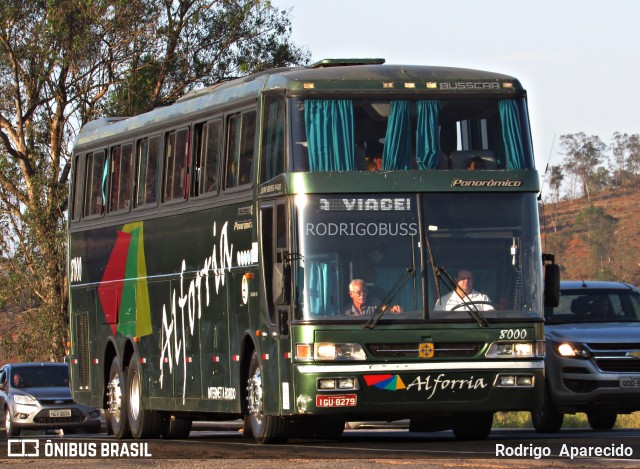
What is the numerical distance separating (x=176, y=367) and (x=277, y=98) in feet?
15.2

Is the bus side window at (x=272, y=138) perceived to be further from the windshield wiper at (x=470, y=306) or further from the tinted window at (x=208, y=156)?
the windshield wiper at (x=470, y=306)

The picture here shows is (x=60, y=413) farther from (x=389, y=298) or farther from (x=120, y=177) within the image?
(x=389, y=298)

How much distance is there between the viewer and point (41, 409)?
1179 inches

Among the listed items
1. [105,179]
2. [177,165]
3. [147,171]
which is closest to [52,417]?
[105,179]

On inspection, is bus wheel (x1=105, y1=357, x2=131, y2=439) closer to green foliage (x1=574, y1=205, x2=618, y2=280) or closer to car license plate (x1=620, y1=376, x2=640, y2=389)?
car license plate (x1=620, y1=376, x2=640, y2=389)

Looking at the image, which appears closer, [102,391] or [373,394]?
[373,394]

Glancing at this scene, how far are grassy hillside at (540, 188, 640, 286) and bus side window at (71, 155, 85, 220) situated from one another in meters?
81.2

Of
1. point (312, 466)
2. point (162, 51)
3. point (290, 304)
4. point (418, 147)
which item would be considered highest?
point (162, 51)

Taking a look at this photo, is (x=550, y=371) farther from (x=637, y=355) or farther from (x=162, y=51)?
(x=162, y=51)

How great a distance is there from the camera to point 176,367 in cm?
1967

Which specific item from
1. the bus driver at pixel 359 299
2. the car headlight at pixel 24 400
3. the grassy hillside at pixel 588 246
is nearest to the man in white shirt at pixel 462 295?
the bus driver at pixel 359 299

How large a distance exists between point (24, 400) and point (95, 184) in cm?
850

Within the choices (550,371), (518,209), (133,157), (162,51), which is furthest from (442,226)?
(162,51)

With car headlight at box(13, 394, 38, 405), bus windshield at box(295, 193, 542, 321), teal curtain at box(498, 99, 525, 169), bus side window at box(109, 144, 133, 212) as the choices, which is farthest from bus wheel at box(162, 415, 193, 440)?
car headlight at box(13, 394, 38, 405)
